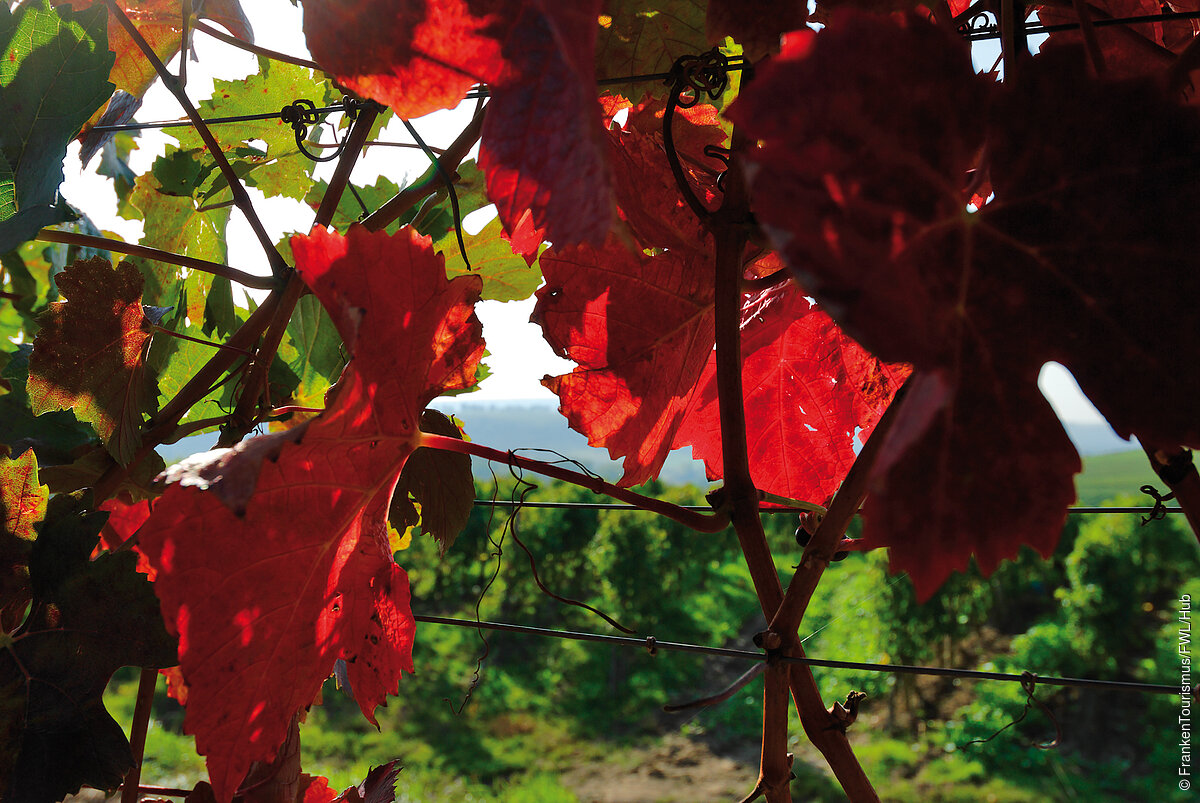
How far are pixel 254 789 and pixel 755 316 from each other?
0.39 metres

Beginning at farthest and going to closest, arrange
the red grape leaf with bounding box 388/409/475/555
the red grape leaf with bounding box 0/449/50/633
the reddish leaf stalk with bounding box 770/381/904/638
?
the red grape leaf with bounding box 388/409/475/555
the red grape leaf with bounding box 0/449/50/633
the reddish leaf stalk with bounding box 770/381/904/638

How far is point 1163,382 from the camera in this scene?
0.21 metres

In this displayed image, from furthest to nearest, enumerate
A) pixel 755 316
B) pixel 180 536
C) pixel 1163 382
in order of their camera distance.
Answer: pixel 755 316 → pixel 180 536 → pixel 1163 382

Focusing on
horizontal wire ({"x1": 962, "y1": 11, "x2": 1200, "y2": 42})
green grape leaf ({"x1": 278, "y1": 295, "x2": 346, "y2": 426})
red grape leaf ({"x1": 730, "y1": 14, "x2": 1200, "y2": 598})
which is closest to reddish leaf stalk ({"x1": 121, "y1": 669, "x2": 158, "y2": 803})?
green grape leaf ({"x1": 278, "y1": 295, "x2": 346, "y2": 426})

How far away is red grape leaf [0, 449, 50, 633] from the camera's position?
16.3 inches

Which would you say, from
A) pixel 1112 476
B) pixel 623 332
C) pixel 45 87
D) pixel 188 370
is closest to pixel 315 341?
pixel 188 370

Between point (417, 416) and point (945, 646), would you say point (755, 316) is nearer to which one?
point (417, 416)

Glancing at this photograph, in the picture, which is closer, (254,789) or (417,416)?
(417,416)

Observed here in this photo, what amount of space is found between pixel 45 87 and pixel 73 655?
1.00 feet

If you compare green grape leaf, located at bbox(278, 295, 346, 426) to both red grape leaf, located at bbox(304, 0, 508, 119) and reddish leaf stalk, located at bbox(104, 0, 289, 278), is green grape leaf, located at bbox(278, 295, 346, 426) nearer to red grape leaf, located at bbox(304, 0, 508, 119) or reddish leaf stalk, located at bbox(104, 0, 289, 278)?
reddish leaf stalk, located at bbox(104, 0, 289, 278)

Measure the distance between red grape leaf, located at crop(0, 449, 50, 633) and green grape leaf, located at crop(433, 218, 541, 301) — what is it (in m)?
0.30

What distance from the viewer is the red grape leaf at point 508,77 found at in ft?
0.73

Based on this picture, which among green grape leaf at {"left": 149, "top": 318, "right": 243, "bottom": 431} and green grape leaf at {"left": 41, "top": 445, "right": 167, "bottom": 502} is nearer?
green grape leaf at {"left": 41, "top": 445, "right": 167, "bottom": 502}

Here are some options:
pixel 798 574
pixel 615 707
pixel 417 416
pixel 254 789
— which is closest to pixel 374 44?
pixel 417 416
